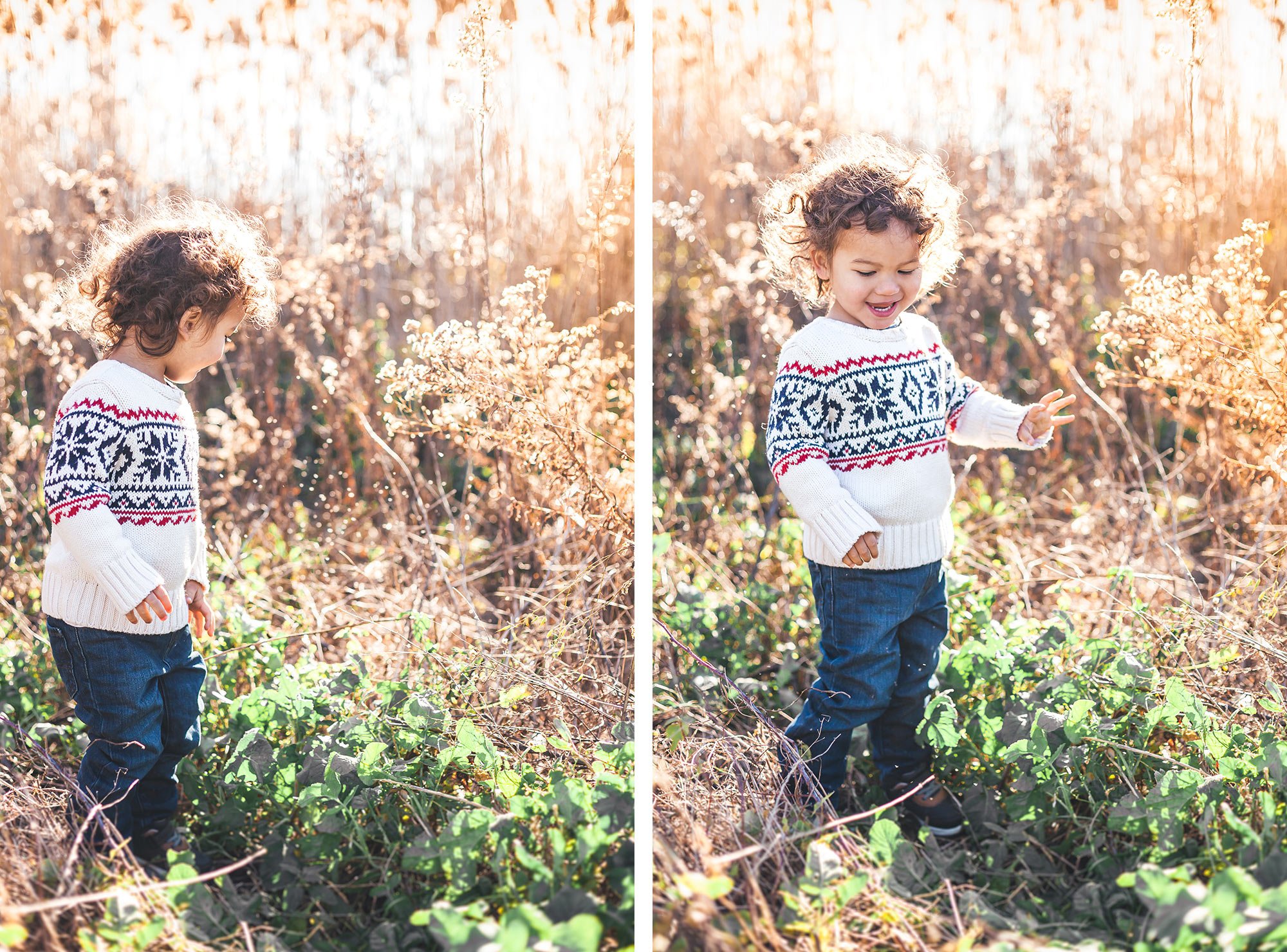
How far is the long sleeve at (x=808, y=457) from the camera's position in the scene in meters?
1.76

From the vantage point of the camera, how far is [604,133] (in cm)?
223

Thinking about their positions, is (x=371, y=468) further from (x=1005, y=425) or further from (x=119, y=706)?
(x=1005, y=425)

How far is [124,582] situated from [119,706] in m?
0.26

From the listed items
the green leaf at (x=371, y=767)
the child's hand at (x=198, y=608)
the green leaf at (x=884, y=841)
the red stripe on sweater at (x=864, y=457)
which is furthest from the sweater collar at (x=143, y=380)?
the green leaf at (x=884, y=841)

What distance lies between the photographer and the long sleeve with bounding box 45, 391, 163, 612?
1.66m

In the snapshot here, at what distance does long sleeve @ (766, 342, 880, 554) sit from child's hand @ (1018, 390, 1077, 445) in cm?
40

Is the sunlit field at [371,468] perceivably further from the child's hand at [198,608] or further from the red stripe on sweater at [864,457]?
the red stripe on sweater at [864,457]

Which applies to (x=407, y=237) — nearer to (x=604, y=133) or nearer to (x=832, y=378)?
(x=604, y=133)

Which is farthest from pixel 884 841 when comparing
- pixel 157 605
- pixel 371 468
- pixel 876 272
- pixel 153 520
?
pixel 371 468

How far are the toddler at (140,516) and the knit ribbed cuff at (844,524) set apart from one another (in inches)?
42.4

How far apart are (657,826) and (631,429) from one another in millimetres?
896

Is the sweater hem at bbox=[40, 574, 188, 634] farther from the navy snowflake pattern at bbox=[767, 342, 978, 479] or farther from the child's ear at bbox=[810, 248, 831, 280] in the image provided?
the child's ear at bbox=[810, 248, 831, 280]

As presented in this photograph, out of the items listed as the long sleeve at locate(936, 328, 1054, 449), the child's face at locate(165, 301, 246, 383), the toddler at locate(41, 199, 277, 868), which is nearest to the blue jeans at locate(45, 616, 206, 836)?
the toddler at locate(41, 199, 277, 868)

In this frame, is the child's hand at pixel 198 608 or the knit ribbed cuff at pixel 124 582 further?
the child's hand at pixel 198 608
